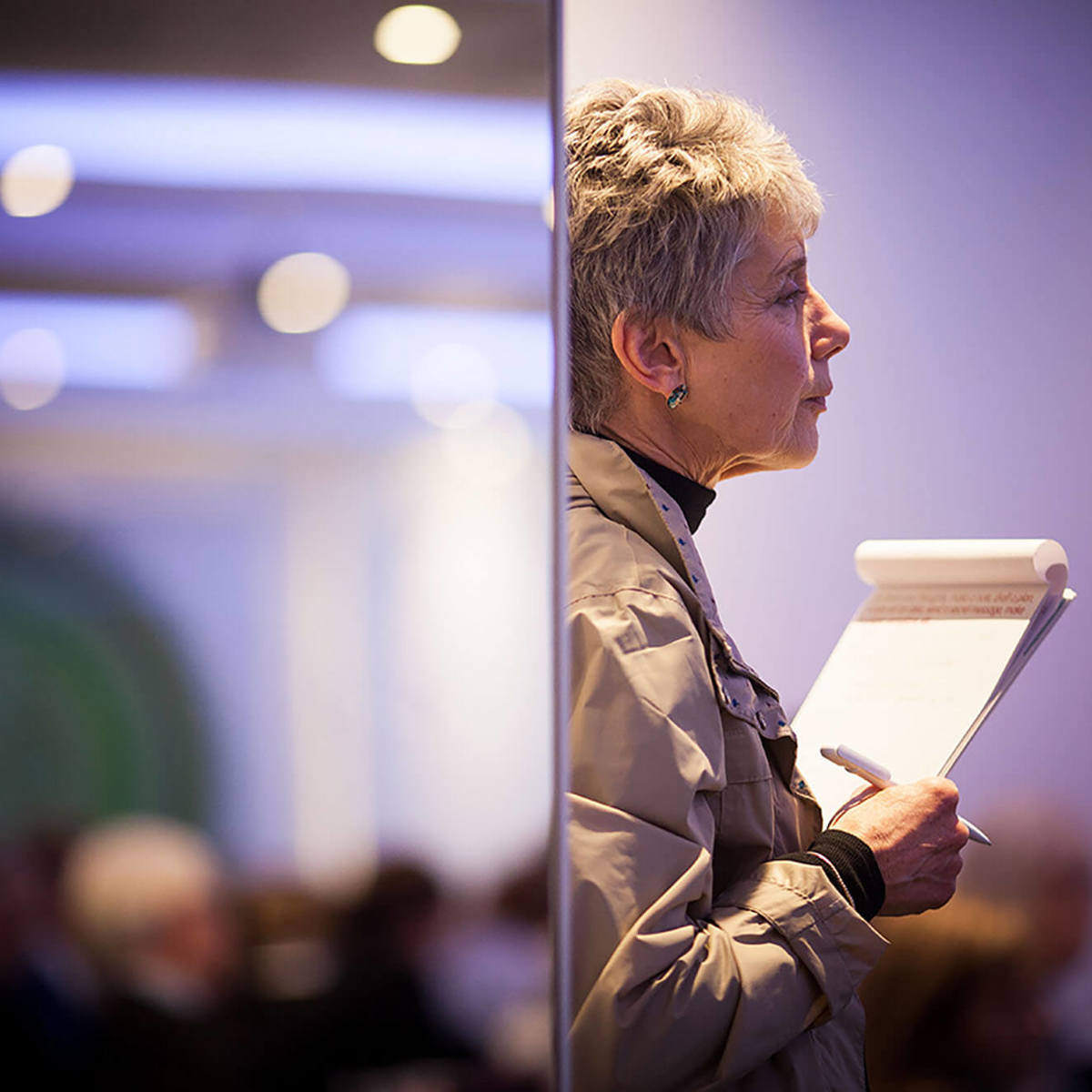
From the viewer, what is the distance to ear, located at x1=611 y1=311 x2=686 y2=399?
1.13 meters

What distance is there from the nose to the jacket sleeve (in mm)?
413

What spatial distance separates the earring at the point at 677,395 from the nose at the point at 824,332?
0.18 metres

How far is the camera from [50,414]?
23.4 inches

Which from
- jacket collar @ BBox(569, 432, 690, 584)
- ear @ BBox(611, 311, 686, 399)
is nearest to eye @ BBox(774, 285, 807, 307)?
ear @ BBox(611, 311, 686, 399)

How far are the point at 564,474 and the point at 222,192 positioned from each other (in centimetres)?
24

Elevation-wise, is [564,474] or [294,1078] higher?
[564,474]

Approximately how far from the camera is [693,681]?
0.95 m

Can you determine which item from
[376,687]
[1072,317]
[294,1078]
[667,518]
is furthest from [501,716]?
[1072,317]

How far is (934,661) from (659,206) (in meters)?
0.57

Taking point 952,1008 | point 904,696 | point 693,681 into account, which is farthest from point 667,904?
point 952,1008

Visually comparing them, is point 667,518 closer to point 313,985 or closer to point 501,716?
point 501,716

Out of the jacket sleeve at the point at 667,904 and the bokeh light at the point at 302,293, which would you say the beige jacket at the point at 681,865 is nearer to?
the jacket sleeve at the point at 667,904

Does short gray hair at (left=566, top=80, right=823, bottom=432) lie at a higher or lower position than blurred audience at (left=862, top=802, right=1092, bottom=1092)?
higher

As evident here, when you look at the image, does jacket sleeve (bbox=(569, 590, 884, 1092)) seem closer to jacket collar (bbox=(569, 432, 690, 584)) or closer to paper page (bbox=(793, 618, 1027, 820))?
jacket collar (bbox=(569, 432, 690, 584))
